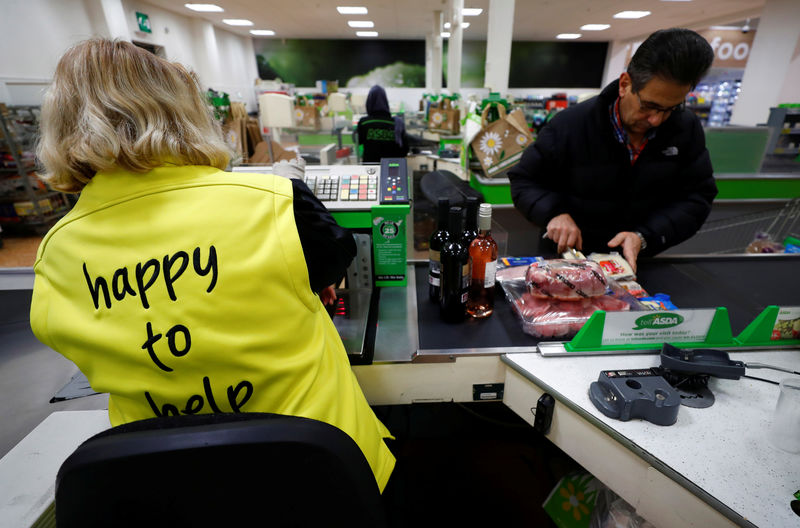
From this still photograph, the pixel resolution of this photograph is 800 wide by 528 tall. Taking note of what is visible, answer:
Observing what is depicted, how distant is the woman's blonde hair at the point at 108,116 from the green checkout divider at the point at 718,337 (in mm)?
1027

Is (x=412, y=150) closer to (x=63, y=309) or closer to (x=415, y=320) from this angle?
(x=415, y=320)

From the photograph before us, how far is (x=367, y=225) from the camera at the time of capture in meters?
1.24

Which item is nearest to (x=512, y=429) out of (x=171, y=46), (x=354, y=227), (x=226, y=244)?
(x=354, y=227)

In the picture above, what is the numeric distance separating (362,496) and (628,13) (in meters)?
11.9

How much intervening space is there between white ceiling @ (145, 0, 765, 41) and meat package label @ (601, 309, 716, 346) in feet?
30.0

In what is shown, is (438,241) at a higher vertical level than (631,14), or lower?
lower

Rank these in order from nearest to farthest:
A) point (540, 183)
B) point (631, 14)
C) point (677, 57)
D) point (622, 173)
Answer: point (677, 57) < point (622, 173) < point (540, 183) < point (631, 14)

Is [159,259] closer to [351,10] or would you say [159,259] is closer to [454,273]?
[454,273]

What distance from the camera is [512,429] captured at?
191cm

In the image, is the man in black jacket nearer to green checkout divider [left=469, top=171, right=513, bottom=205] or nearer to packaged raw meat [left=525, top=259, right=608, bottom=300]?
packaged raw meat [left=525, top=259, right=608, bottom=300]

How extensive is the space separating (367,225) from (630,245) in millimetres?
998

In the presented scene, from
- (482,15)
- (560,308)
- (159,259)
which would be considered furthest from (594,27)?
(159,259)

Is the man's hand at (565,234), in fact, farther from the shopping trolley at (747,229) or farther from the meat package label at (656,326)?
the shopping trolley at (747,229)

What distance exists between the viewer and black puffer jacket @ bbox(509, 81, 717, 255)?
61.2 inches
